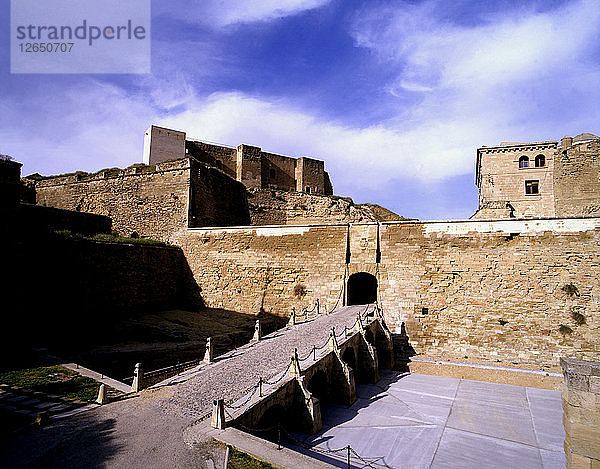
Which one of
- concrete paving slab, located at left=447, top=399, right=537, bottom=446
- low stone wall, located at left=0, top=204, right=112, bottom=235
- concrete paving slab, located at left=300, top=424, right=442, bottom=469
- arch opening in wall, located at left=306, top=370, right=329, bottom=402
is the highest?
low stone wall, located at left=0, top=204, right=112, bottom=235

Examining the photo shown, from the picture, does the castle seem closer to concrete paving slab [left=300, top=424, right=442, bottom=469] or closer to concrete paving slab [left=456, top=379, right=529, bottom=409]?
concrete paving slab [left=456, top=379, right=529, bottom=409]

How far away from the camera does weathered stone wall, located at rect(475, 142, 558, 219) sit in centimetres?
2542

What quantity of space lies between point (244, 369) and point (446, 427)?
227 inches

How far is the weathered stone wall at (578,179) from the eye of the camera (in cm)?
2339

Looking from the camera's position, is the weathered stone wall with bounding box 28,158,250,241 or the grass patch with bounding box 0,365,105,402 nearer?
the grass patch with bounding box 0,365,105,402

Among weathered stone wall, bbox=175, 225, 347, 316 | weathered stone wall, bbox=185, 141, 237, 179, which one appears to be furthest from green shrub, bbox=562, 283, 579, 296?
weathered stone wall, bbox=185, 141, 237, 179

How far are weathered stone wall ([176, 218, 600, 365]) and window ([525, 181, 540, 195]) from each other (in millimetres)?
12888

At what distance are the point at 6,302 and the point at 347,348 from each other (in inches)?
399

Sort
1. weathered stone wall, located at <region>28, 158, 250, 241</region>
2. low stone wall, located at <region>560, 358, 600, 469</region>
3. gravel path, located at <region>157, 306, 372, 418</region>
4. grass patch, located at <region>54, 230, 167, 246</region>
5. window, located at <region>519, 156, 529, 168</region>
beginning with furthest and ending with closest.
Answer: window, located at <region>519, 156, 529, 168</region>, weathered stone wall, located at <region>28, 158, 250, 241</region>, grass patch, located at <region>54, 230, 167, 246</region>, gravel path, located at <region>157, 306, 372, 418</region>, low stone wall, located at <region>560, 358, 600, 469</region>

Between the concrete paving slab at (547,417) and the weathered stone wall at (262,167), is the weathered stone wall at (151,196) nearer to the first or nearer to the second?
the weathered stone wall at (262,167)

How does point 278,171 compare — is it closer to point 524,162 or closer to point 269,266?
point 269,266

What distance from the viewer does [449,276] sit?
16.1m

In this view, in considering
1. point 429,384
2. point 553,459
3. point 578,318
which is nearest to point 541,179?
point 578,318

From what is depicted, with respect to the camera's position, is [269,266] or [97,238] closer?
[97,238]
